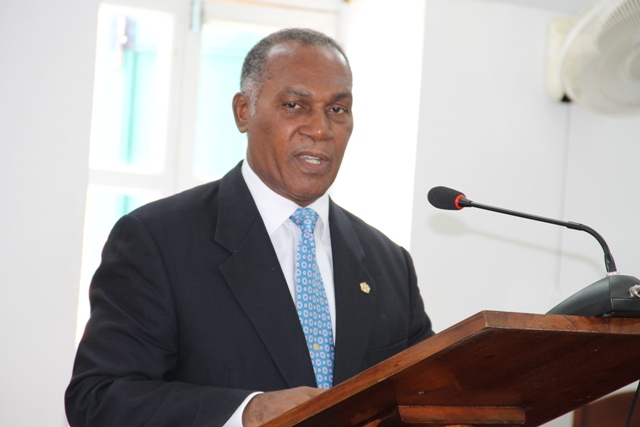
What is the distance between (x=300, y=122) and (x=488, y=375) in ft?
3.51

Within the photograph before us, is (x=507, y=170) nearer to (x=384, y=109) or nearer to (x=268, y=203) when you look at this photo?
(x=384, y=109)

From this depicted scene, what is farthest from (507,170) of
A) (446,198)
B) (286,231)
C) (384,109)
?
(446,198)

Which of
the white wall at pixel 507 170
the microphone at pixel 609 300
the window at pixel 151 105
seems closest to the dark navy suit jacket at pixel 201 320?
the microphone at pixel 609 300

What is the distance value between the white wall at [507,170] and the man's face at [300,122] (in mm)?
1367

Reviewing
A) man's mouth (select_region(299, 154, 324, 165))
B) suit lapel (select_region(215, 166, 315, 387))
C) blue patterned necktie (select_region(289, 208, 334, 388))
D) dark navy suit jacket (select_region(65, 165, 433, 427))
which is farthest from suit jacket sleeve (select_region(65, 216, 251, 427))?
man's mouth (select_region(299, 154, 324, 165))

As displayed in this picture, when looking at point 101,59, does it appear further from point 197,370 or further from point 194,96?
point 197,370

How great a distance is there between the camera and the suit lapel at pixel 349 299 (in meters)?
2.00

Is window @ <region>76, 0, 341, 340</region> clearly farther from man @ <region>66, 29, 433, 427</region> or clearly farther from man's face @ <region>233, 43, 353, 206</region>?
man's face @ <region>233, 43, 353, 206</region>

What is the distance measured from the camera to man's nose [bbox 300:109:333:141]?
216 centimetres

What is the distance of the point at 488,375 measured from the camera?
1268mm

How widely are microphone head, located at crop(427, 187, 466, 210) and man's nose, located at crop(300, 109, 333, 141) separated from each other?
47cm

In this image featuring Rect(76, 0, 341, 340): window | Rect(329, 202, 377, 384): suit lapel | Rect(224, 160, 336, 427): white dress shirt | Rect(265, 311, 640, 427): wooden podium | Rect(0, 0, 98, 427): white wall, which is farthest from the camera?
Rect(76, 0, 341, 340): window

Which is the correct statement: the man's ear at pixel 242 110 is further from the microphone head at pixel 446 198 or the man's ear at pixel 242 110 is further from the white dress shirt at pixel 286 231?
the microphone head at pixel 446 198

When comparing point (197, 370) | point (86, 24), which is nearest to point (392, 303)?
point (197, 370)
